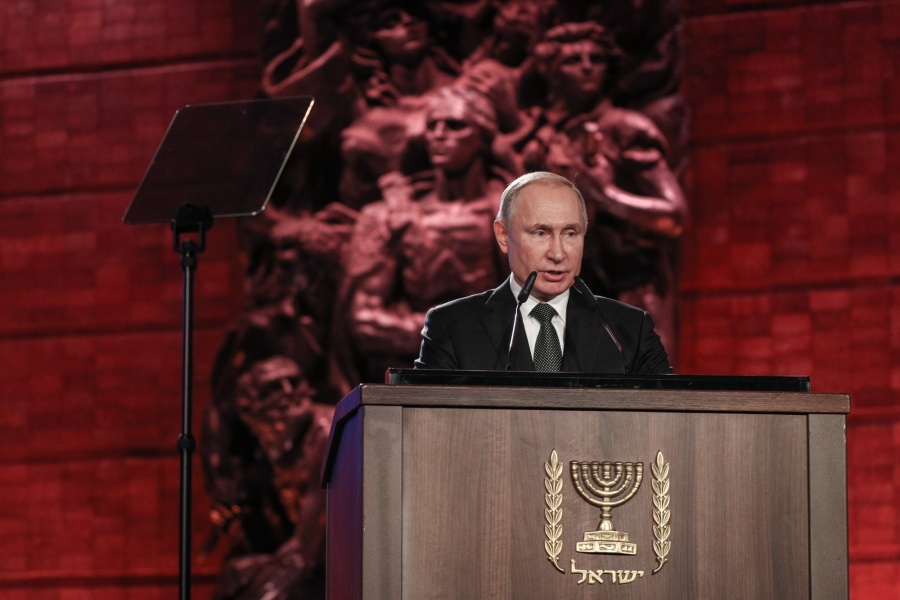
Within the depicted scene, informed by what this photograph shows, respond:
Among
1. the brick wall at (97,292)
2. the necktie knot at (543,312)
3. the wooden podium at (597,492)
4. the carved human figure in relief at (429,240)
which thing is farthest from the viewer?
the brick wall at (97,292)

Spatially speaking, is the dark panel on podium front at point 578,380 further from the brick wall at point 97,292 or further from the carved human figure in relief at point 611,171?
the brick wall at point 97,292

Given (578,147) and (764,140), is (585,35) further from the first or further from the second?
(764,140)

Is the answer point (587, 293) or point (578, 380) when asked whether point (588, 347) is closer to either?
point (587, 293)

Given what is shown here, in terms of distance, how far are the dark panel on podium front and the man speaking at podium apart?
34cm

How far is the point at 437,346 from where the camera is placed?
2031 millimetres

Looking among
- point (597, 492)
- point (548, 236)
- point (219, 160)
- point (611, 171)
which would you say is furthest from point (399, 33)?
point (597, 492)

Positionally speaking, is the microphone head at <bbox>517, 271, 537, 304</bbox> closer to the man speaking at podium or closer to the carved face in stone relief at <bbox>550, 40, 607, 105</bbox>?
the man speaking at podium

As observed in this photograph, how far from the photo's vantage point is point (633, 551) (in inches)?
60.6

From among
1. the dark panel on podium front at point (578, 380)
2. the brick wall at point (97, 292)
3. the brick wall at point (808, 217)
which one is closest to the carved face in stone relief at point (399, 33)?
the brick wall at point (97, 292)

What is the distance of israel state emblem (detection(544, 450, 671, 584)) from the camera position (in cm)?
153

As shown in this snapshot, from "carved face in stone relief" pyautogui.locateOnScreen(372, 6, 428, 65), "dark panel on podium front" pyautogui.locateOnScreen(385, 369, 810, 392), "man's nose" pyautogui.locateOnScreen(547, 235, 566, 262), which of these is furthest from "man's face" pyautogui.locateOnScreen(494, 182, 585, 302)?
"carved face in stone relief" pyautogui.locateOnScreen(372, 6, 428, 65)

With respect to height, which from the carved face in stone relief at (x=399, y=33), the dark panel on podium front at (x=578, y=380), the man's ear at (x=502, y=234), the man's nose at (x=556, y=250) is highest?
the carved face in stone relief at (x=399, y=33)

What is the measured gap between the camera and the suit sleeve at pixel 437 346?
202cm

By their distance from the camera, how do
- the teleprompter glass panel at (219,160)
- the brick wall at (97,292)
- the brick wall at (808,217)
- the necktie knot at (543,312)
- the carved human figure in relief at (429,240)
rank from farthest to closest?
the brick wall at (97,292)
the brick wall at (808,217)
the carved human figure in relief at (429,240)
the teleprompter glass panel at (219,160)
the necktie knot at (543,312)
